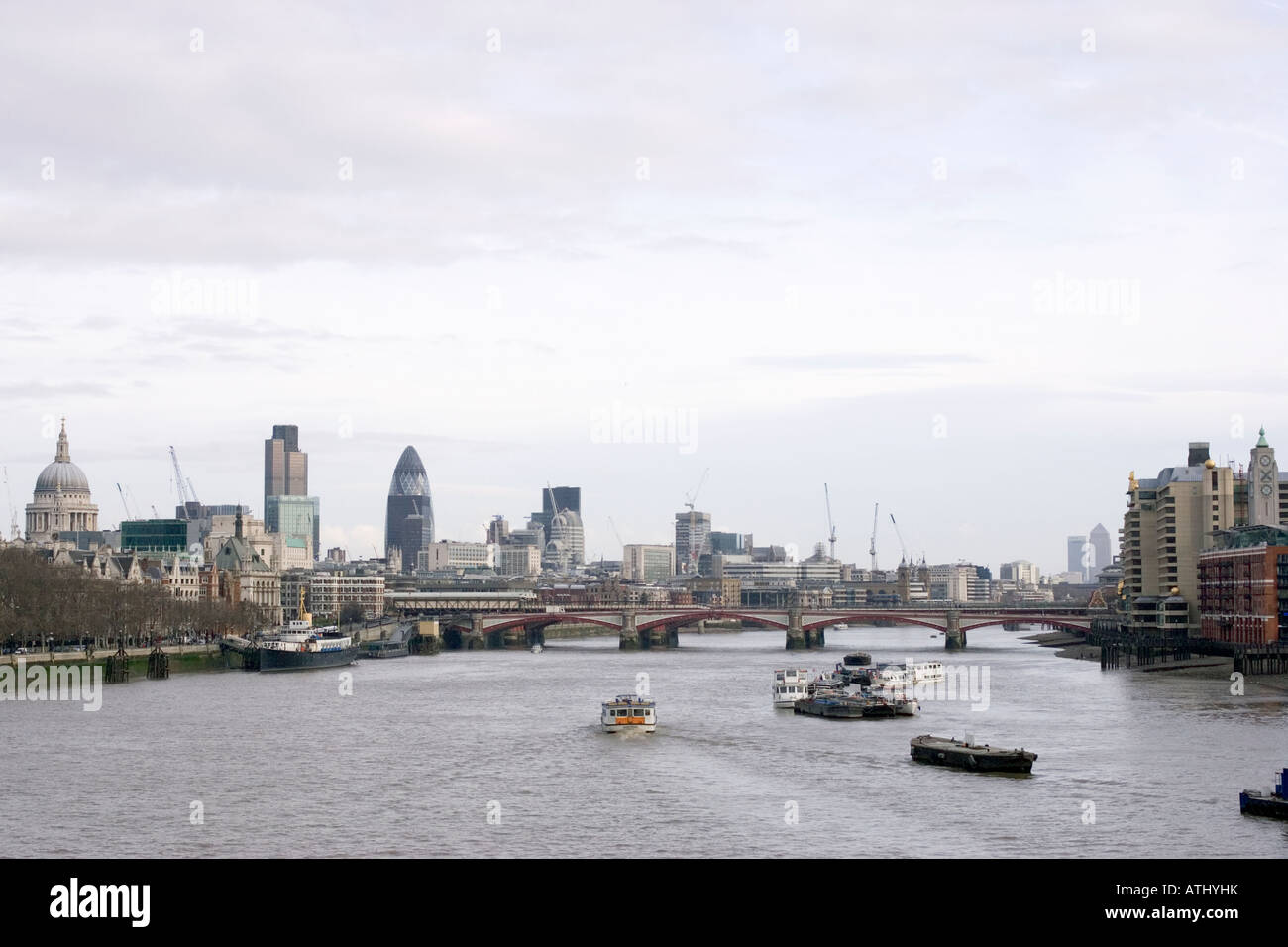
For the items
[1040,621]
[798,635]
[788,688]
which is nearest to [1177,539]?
[1040,621]

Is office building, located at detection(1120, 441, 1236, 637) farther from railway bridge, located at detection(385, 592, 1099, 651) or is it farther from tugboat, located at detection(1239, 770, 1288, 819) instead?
tugboat, located at detection(1239, 770, 1288, 819)

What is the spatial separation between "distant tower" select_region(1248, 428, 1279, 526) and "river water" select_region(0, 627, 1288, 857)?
45.2m

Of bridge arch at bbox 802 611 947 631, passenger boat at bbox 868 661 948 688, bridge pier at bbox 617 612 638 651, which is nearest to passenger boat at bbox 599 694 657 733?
passenger boat at bbox 868 661 948 688

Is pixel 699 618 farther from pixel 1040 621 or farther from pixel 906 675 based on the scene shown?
pixel 906 675

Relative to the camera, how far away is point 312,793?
49688mm

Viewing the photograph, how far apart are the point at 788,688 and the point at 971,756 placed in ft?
103

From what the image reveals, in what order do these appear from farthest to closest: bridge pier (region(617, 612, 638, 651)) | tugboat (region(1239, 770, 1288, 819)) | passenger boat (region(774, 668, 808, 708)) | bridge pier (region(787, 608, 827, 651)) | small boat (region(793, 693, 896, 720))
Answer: bridge pier (region(617, 612, 638, 651)), bridge pier (region(787, 608, 827, 651)), passenger boat (region(774, 668, 808, 708)), small boat (region(793, 693, 896, 720)), tugboat (region(1239, 770, 1288, 819))

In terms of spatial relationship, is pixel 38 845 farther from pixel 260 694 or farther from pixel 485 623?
pixel 485 623

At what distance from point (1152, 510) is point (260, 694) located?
94.9m

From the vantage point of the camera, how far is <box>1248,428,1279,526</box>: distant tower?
13500cm

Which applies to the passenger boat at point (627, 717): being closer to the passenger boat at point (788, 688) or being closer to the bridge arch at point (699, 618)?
the passenger boat at point (788, 688)

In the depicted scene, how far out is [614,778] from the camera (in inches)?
2130

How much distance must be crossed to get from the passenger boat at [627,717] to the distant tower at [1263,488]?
269 ft
